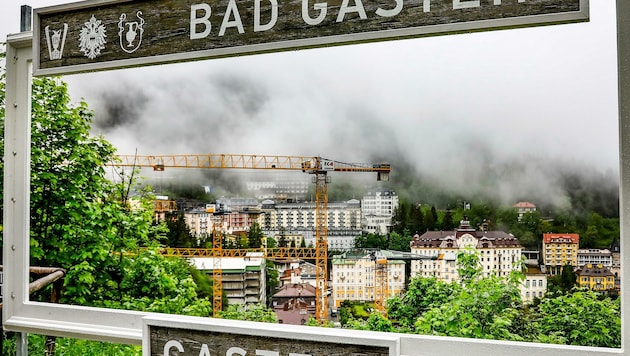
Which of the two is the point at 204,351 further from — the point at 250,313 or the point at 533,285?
the point at 533,285

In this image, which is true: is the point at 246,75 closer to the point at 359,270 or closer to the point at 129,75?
the point at 129,75

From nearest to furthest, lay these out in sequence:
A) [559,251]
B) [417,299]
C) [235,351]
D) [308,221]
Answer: [235,351]
[559,251]
[417,299]
[308,221]

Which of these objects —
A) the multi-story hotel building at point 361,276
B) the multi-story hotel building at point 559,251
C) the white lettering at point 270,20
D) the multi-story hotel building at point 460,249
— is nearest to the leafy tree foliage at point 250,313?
the multi-story hotel building at point 361,276

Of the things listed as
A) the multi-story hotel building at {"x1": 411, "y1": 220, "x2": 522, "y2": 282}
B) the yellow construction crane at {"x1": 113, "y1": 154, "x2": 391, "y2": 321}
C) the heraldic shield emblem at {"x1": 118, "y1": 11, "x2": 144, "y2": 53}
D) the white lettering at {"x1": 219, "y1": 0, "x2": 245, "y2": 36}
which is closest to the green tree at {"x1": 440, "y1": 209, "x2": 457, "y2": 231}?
the multi-story hotel building at {"x1": 411, "y1": 220, "x2": 522, "y2": 282}

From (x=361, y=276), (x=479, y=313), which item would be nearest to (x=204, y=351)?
(x=361, y=276)

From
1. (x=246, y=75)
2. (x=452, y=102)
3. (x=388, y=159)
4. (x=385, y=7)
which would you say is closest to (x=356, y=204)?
(x=388, y=159)
